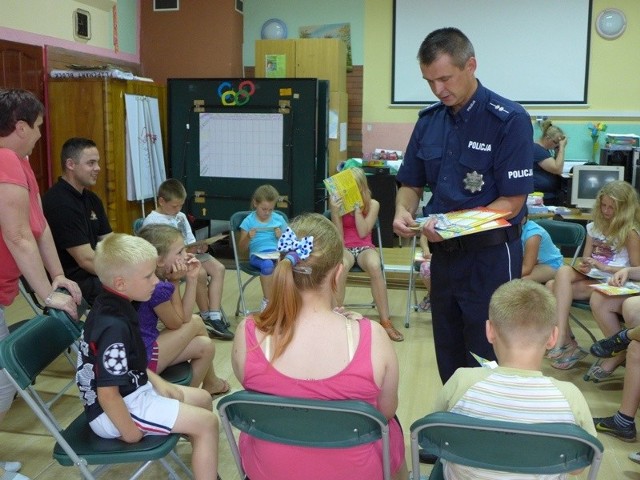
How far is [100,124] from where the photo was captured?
630 cm

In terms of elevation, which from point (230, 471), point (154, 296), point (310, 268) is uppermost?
point (310, 268)

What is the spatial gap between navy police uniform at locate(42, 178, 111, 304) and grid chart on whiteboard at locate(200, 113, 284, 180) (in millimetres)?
3223

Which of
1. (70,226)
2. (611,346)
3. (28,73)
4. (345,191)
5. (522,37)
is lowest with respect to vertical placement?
(611,346)

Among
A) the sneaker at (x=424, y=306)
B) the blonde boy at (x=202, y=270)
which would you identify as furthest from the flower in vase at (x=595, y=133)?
the blonde boy at (x=202, y=270)

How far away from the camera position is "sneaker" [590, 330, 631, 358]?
10.7 feet

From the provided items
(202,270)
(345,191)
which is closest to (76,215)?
(202,270)

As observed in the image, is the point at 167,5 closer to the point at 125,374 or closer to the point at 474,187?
the point at 474,187

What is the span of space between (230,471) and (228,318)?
2.27 m

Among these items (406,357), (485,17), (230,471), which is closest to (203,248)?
(406,357)

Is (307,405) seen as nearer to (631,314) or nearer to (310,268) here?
(310,268)

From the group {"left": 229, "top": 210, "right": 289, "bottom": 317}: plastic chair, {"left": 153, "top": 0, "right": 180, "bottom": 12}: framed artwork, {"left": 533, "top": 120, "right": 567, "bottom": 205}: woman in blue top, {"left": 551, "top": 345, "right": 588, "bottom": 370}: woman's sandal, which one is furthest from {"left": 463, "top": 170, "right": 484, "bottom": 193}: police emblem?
{"left": 153, "top": 0, "right": 180, "bottom": 12}: framed artwork

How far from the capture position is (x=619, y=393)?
364 cm

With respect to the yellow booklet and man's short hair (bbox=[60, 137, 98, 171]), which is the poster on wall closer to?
the yellow booklet

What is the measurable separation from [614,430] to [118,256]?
7.78ft
